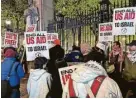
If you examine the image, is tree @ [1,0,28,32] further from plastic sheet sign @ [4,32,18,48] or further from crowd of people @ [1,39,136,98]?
crowd of people @ [1,39,136,98]

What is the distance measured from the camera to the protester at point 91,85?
5.01m

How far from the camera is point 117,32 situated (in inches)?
400

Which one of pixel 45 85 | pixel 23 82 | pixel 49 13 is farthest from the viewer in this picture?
pixel 49 13

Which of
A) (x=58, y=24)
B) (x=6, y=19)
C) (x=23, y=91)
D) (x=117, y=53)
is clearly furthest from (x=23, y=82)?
(x=6, y=19)

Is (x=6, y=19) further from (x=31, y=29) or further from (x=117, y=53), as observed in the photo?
(x=117, y=53)

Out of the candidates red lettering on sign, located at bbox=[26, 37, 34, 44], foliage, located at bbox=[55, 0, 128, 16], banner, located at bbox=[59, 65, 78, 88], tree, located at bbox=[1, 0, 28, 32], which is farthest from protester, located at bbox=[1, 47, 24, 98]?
tree, located at bbox=[1, 0, 28, 32]

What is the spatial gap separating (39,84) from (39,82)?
0.04m

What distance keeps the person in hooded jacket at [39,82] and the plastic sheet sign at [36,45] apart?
2.37 metres

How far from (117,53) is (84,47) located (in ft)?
7.74

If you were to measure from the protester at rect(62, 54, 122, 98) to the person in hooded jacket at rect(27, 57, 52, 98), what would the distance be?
2136mm

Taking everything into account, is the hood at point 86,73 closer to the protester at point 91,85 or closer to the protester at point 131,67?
the protester at point 91,85

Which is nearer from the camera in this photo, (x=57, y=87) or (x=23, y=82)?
(x=57, y=87)

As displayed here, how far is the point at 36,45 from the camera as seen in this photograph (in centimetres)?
991

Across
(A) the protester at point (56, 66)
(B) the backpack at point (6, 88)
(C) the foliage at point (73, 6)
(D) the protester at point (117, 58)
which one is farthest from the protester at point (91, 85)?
(C) the foliage at point (73, 6)
